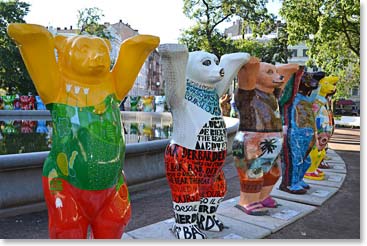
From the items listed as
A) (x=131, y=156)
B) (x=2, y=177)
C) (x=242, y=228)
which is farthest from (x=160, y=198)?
(x=2, y=177)

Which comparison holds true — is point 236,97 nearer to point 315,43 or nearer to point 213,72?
point 213,72

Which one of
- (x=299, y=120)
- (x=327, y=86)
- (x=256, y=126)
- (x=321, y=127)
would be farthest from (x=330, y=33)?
(x=256, y=126)

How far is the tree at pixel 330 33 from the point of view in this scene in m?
7.80

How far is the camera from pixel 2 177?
390 centimetres

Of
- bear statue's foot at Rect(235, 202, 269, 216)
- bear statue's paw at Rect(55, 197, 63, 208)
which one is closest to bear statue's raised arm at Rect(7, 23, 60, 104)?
bear statue's paw at Rect(55, 197, 63, 208)

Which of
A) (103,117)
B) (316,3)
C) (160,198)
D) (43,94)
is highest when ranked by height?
(316,3)

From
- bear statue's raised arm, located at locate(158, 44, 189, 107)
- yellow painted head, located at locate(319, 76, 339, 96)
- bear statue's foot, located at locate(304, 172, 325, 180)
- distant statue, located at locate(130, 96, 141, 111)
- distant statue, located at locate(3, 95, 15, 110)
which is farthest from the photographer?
distant statue, located at locate(130, 96, 141, 111)

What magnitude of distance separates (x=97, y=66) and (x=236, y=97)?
1.94 meters

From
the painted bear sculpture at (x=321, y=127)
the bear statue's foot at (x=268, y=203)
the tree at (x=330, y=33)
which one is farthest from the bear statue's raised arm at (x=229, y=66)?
the tree at (x=330, y=33)

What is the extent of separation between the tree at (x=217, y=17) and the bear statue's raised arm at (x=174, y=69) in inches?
265

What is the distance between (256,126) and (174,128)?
40.5 inches

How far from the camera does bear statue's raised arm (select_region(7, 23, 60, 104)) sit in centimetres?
214

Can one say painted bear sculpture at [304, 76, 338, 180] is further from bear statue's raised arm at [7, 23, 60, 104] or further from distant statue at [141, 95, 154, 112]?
distant statue at [141, 95, 154, 112]

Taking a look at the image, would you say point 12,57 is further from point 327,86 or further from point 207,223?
point 207,223
